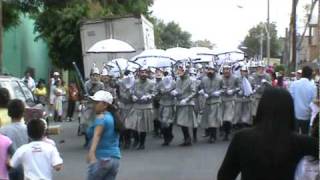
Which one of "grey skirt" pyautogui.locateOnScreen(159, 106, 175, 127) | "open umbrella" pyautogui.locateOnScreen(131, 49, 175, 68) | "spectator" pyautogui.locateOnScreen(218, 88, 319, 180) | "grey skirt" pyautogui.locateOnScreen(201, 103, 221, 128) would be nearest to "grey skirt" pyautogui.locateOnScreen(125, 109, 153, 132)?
"grey skirt" pyautogui.locateOnScreen(159, 106, 175, 127)

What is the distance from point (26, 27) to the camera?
41.1 m

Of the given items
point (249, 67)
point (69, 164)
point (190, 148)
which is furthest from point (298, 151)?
point (249, 67)

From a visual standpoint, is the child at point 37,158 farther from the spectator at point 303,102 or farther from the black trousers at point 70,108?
the black trousers at point 70,108

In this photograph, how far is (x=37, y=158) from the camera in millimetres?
7023

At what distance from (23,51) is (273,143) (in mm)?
36496

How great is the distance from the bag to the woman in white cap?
125 inches

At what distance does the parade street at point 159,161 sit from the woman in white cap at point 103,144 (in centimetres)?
422

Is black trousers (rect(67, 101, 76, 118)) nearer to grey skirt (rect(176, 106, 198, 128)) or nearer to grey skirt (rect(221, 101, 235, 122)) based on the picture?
grey skirt (rect(221, 101, 235, 122))

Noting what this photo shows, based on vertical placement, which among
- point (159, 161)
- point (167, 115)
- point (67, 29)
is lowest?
point (159, 161)

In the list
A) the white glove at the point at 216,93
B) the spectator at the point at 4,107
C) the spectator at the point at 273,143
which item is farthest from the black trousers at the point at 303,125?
the spectator at the point at 273,143

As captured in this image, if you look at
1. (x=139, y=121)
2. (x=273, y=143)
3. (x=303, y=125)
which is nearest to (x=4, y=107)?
(x=273, y=143)

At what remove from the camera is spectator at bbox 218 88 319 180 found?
4.41 metres

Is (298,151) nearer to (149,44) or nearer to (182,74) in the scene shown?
(182,74)

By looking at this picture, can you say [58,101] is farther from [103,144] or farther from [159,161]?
[103,144]
